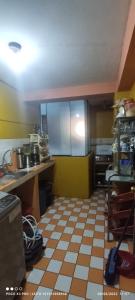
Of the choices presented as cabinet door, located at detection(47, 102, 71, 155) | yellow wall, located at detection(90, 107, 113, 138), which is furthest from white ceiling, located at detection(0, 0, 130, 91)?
yellow wall, located at detection(90, 107, 113, 138)

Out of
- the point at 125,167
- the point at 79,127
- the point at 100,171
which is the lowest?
the point at 100,171

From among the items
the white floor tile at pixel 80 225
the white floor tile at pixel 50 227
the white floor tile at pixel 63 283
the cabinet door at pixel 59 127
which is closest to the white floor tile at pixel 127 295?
the white floor tile at pixel 63 283

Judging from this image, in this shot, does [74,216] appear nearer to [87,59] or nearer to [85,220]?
[85,220]

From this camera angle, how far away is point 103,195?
10.3 ft

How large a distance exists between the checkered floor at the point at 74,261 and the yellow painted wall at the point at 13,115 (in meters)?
1.35

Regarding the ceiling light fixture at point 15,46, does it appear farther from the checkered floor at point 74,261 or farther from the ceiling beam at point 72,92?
the checkered floor at point 74,261

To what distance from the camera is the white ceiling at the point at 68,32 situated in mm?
1014

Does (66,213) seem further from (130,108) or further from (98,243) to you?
(130,108)

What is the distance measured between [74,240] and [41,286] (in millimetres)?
620

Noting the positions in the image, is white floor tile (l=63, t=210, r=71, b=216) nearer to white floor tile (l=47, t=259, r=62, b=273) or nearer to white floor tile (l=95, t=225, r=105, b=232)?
white floor tile (l=95, t=225, r=105, b=232)

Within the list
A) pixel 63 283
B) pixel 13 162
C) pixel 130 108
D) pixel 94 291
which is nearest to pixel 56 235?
pixel 63 283

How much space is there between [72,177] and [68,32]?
2253mm

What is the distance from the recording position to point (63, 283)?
4.31ft

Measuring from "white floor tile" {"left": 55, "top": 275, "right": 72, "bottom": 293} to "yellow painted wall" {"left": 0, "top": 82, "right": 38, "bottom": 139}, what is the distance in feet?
5.65
